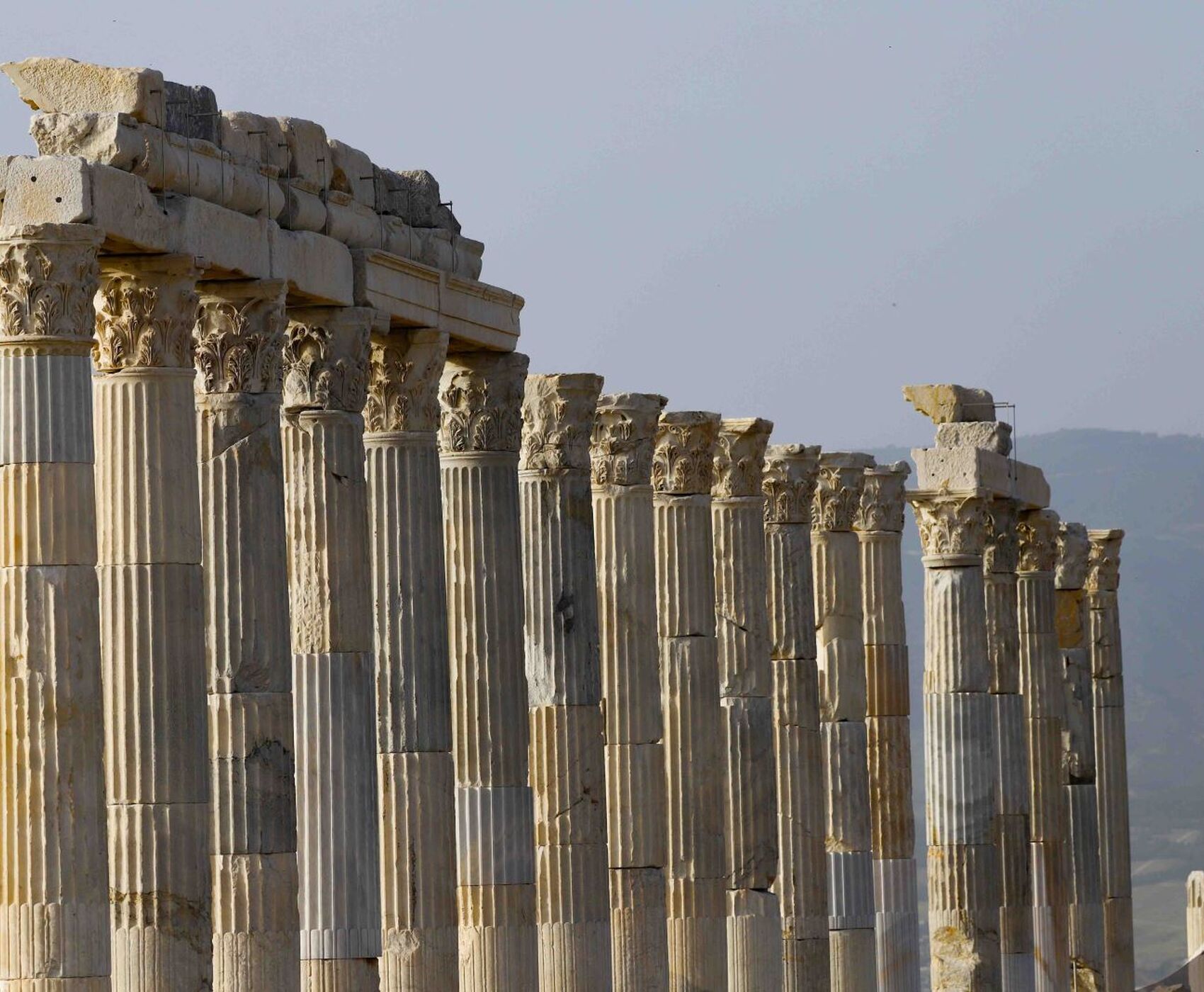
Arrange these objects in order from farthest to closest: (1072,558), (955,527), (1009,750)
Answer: (1072,558) < (1009,750) < (955,527)

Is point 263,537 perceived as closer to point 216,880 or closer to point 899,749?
point 216,880

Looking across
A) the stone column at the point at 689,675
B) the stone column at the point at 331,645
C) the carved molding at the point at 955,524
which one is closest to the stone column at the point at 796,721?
the stone column at the point at 689,675

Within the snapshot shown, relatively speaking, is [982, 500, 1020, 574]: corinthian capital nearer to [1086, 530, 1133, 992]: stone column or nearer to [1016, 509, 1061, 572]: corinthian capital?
[1016, 509, 1061, 572]: corinthian capital

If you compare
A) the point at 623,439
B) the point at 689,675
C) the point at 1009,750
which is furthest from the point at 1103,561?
the point at 623,439

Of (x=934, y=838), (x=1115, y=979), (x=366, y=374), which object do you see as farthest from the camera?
(x=1115, y=979)

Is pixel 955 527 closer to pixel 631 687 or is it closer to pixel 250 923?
pixel 631 687

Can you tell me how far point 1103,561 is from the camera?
62312 mm

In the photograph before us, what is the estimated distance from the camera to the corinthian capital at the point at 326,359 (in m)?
31.2

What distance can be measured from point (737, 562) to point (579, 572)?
7144mm

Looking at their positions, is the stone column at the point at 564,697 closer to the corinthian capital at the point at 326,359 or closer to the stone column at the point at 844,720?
the corinthian capital at the point at 326,359

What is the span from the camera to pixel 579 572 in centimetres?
3700

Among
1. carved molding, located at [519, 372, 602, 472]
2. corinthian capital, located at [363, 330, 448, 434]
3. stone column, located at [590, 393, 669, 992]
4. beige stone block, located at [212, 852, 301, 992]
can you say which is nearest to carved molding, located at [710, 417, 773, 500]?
stone column, located at [590, 393, 669, 992]

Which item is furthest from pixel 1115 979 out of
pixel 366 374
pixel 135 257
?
pixel 135 257

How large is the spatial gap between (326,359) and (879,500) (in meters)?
19.4
